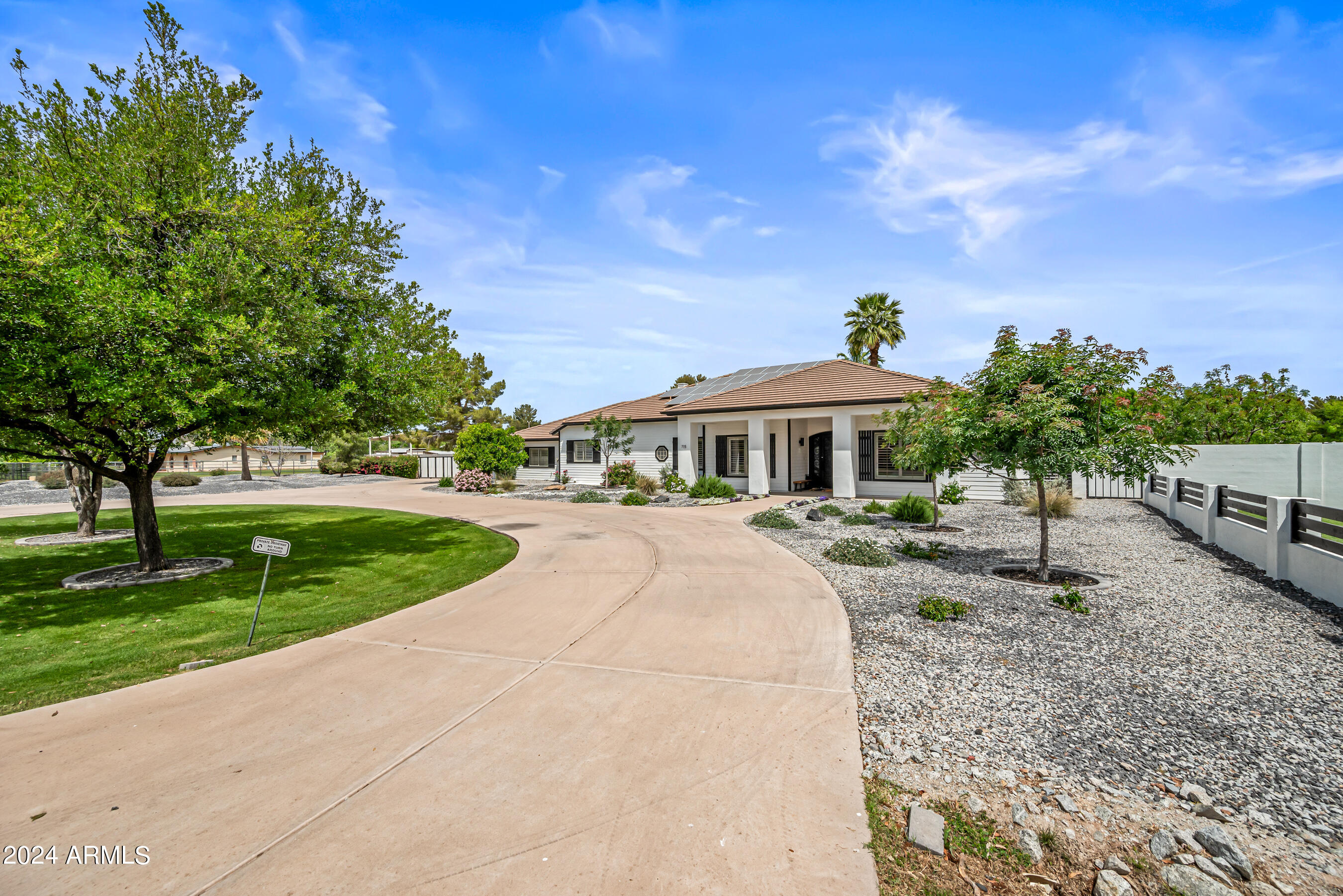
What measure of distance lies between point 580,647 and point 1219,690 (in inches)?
226

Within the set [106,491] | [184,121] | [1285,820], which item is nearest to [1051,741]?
[1285,820]

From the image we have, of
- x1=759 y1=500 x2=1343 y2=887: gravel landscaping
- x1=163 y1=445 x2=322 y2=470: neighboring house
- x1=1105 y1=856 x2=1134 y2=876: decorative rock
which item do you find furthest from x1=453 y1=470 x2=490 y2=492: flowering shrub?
x1=1105 y1=856 x2=1134 y2=876: decorative rock

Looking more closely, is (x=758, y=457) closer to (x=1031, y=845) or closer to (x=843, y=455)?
(x=843, y=455)

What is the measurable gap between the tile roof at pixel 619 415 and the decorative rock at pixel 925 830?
23690mm

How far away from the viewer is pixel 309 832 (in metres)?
3.02

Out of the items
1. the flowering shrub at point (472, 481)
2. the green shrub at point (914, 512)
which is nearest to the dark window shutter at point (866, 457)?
the green shrub at point (914, 512)

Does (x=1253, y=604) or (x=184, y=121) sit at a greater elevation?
(x=184, y=121)

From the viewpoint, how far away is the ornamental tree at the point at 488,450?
27.9 meters

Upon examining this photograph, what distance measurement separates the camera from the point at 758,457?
22.5m

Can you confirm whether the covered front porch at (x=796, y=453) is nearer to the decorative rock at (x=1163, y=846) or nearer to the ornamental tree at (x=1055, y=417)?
the ornamental tree at (x=1055, y=417)

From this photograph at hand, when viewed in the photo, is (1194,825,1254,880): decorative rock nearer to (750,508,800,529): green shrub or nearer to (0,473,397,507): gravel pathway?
(750,508,800,529): green shrub

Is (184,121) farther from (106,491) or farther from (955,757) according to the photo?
(106,491)

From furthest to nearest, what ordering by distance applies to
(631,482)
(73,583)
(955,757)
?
1. (631,482)
2. (73,583)
3. (955,757)

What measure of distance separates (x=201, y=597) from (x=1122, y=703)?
11.3m
